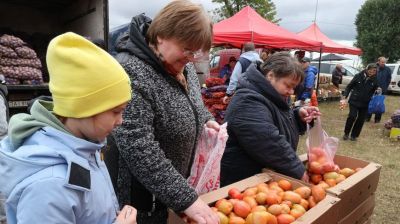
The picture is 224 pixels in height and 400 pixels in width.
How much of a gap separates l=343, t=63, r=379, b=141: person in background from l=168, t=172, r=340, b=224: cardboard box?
6240 millimetres

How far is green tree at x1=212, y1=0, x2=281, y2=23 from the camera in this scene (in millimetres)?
21922

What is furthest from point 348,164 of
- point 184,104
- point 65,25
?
point 65,25

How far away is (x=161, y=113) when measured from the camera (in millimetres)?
1381

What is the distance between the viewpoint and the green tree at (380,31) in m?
32.2

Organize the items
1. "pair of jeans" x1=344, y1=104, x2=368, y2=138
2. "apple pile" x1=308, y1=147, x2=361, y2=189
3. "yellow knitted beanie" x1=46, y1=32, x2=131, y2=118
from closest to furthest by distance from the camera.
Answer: "yellow knitted beanie" x1=46, y1=32, x2=131, y2=118
"apple pile" x1=308, y1=147, x2=361, y2=189
"pair of jeans" x1=344, y1=104, x2=368, y2=138

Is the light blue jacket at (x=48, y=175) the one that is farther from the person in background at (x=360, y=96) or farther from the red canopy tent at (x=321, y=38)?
the red canopy tent at (x=321, y=38)

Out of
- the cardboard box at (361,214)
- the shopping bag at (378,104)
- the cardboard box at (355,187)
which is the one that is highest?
the cardboard box at (355,187)

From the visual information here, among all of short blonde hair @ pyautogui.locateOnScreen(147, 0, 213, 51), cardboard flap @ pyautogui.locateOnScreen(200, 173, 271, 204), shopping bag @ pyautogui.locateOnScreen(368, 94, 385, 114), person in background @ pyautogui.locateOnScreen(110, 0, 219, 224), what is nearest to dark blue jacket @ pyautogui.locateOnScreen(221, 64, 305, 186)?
cardboard flap @ pyautogui.locateOnScreen(200, 173, 271, 204)

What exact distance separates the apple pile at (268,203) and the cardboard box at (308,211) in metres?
0.03

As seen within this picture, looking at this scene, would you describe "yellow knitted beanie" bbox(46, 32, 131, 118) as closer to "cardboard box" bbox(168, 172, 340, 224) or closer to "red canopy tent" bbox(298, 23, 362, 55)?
"cardboard box" bbox(168, 172, 340, 224)

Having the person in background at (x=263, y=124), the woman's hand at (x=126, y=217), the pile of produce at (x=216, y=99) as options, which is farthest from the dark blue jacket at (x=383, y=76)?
the woman's hand at (x=126, y=217)

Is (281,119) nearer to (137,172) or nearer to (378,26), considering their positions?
(137,172)

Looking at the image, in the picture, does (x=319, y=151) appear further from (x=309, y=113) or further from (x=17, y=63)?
(x=17, y=63)

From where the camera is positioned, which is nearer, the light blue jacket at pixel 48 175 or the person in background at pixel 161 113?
the light blue jacket at pixel 48 175
